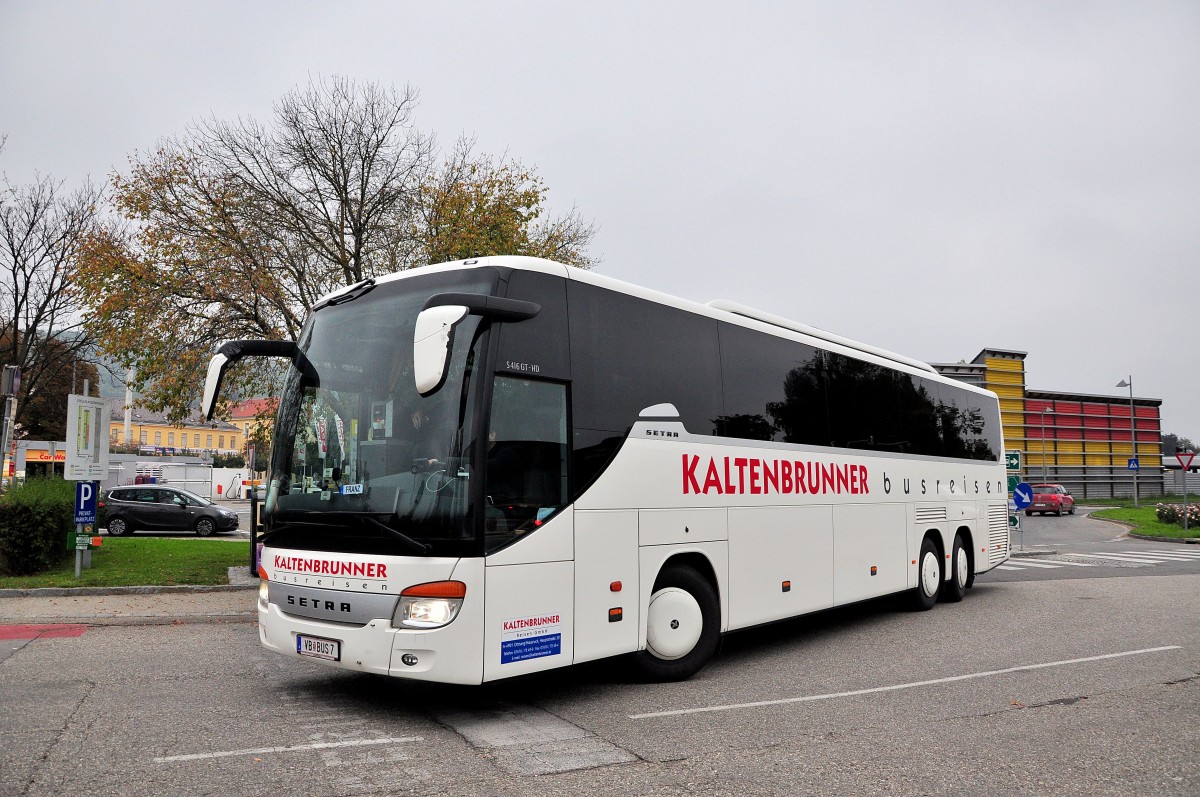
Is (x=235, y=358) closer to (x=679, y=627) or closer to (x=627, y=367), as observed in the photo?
(x=627, y=367)

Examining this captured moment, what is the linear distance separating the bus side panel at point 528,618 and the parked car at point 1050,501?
1827 inches

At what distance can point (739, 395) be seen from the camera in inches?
351

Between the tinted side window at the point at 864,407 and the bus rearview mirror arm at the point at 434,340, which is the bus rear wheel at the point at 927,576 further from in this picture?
the bus rearview mirror arm at the point at 434,340

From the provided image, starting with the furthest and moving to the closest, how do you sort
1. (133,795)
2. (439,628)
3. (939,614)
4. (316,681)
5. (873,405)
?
(939,614) < (873,405) < (316,681) < (439,628) < (133,795)

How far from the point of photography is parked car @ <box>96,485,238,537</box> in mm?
26875

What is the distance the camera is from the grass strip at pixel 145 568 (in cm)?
1359

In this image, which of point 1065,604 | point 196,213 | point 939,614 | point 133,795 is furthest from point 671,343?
point 196,213

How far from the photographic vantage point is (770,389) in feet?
31.0

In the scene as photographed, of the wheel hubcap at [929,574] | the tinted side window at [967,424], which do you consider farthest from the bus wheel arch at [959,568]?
the tinted side window at [967,424]

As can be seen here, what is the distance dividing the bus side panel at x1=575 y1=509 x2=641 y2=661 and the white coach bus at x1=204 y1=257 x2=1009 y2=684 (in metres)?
0.02

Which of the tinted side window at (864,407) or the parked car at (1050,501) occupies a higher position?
the tinted side window at (864,407)

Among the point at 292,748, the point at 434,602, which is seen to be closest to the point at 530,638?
the point at 434,602

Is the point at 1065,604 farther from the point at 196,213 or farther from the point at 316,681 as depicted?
the point at 196,213

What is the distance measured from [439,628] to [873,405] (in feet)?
24.2
